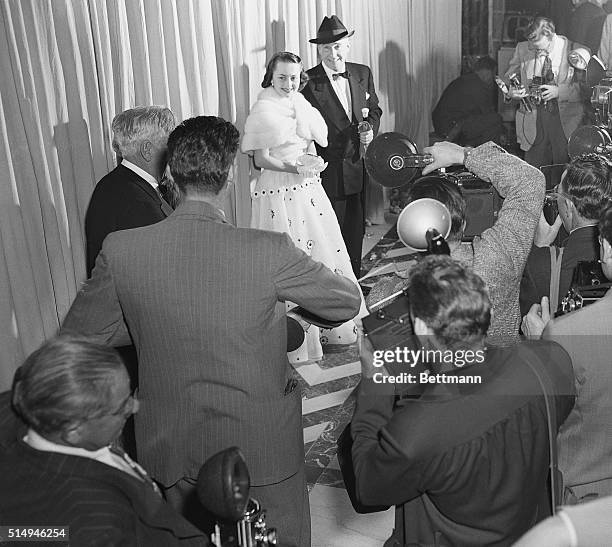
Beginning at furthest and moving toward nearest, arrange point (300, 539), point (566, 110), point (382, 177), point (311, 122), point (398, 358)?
point (566, 110) → point (311, 122) → point (382, 177) → point (300, 539) → point (398, 358)

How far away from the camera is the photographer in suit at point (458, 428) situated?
5.07 feet

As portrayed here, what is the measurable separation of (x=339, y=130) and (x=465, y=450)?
151 inches

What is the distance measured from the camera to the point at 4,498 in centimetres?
137

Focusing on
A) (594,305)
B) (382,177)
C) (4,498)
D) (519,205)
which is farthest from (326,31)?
(4,498)

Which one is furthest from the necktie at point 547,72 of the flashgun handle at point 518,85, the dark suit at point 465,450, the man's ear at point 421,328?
the man's ear at point 421,328

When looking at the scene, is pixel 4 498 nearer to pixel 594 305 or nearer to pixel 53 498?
pixel 53 498

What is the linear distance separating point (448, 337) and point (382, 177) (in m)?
1.80

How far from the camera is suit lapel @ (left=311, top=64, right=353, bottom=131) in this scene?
5086 mm

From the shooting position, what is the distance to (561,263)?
2748 millimetres

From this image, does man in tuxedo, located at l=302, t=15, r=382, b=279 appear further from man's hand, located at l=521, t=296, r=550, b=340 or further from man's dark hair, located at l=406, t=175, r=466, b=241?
man's hand, located at l=521, t=296, r=550, b=340

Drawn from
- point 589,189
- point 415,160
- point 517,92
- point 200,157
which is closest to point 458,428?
point 200,157

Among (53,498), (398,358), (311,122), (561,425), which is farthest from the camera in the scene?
(311,122)

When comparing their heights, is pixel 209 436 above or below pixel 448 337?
below

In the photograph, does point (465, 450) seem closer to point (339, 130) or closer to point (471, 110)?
point (339, 130)
